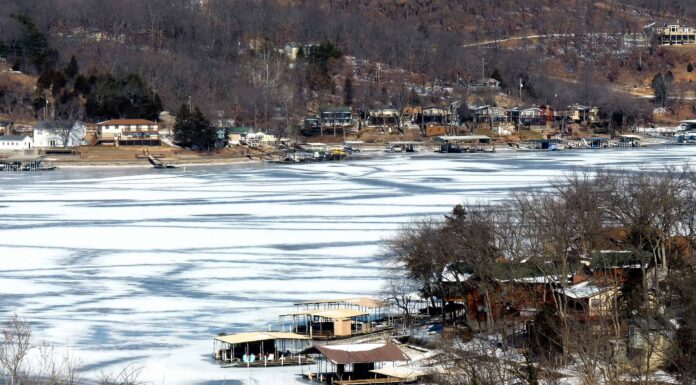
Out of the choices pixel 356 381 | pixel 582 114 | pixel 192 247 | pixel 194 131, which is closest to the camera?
pixel 356 381

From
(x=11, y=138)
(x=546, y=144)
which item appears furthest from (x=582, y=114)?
(x=11, y=138)

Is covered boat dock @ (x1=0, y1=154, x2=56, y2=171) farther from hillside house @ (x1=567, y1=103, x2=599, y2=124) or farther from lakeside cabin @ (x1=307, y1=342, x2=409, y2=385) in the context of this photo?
lakeside cabin @ (x1=307, y1=342, x2=409, y2=385)

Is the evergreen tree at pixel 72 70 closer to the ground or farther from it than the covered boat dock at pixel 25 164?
farther from it

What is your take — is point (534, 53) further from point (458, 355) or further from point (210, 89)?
point (458, 355)

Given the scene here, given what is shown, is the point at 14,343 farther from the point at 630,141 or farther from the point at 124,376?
the point at 630,141

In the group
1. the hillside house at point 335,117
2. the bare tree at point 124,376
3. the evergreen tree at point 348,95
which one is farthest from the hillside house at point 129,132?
the bare tree at point 124,376

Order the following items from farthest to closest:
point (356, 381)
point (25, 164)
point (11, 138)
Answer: point (11, 138) → point (25, 164) → point (356, 381)

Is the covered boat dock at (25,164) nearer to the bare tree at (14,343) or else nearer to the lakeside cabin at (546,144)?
the lakeside cabin at (546,144)
